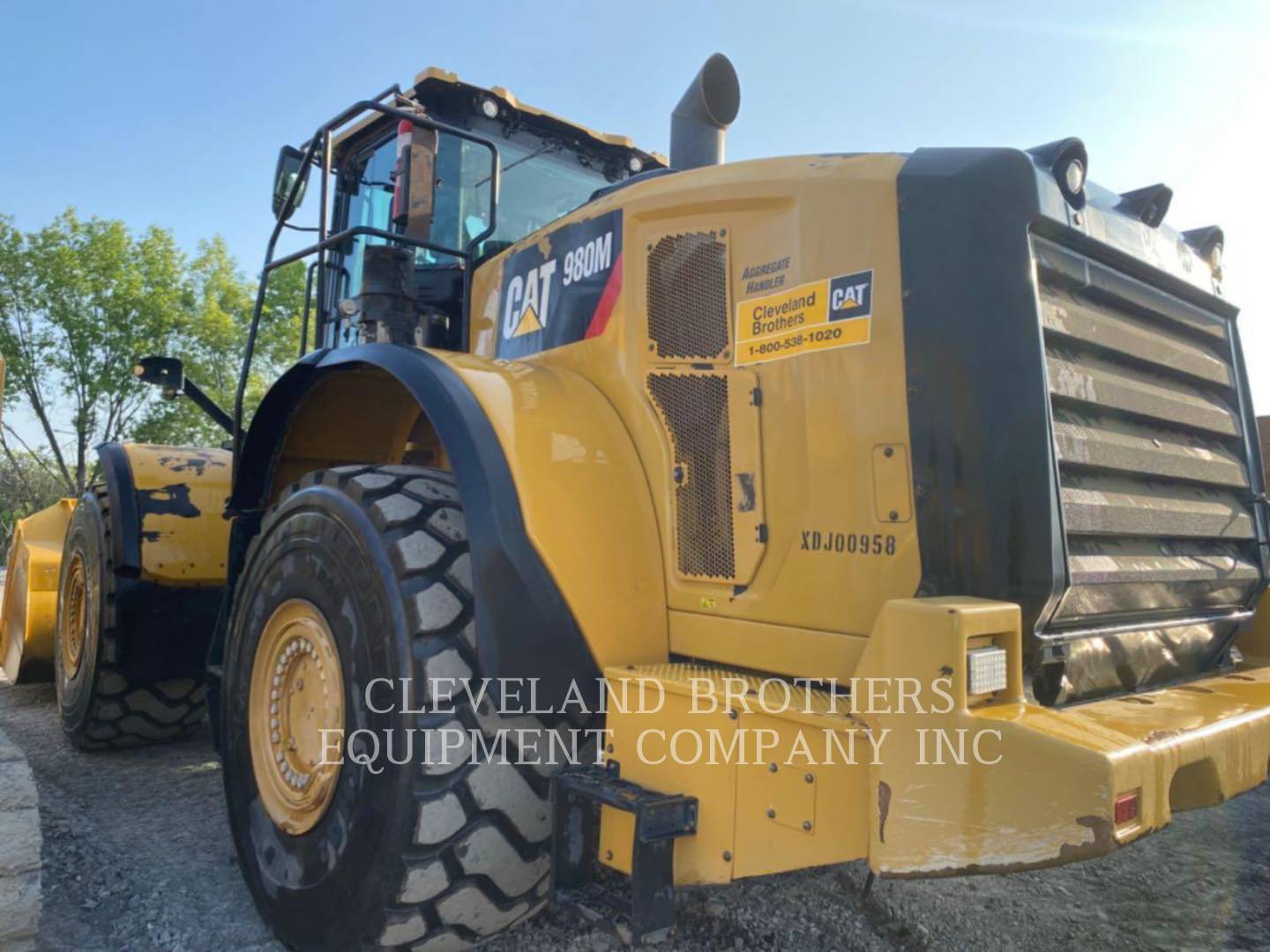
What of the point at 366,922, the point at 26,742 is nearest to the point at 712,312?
the point at 366,922

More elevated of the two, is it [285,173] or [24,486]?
[24,486]

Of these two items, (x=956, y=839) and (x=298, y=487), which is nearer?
(x=956, y=839)

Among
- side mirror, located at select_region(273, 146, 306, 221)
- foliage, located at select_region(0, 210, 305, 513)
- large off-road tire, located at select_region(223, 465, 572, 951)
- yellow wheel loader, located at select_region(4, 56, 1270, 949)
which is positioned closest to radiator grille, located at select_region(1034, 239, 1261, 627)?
yellow wheel loader, located at select_region(4, 56, 1270, 949)

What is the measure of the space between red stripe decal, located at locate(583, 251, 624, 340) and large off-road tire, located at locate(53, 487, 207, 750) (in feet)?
9.35

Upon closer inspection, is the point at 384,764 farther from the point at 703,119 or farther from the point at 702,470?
the point at 703,119

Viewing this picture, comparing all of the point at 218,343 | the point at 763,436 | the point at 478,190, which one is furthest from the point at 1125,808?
the point at 218,343

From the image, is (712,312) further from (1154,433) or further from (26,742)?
(26,742)

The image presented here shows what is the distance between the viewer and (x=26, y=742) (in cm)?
491

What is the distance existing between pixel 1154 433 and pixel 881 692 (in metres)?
1.29

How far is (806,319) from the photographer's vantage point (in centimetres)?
233

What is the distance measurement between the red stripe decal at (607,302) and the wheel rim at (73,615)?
3414 mm

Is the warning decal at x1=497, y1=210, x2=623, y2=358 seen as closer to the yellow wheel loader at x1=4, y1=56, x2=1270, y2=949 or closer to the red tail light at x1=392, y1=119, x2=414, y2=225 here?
the yellow wheel loader at x1=4, y1=56, x2=1270, y2=949

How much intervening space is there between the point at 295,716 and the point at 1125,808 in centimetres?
218

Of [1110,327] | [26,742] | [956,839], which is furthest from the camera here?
[26,742]
